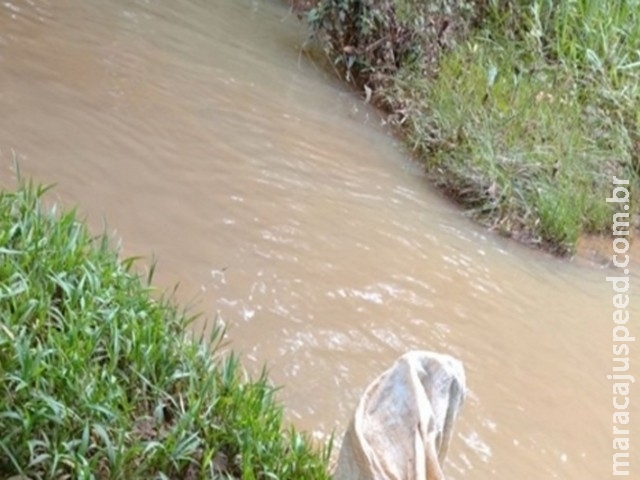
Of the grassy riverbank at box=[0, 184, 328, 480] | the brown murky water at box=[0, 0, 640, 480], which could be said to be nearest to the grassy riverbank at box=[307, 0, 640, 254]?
the brown murky water at box=[0, 0, 640, 480]

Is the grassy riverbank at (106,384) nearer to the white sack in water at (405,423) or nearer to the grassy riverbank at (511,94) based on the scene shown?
the white sack in water at (405,423)

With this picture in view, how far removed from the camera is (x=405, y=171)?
20.8ft

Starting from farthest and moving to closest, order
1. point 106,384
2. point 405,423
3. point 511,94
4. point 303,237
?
point 511,94 < point 303,237 < point 106,384 < point 405,423

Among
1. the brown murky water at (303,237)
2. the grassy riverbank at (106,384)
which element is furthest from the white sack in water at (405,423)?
the brown murky water at (303,237)

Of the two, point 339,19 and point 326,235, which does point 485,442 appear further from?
point 339,19

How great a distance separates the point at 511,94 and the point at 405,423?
193 inches

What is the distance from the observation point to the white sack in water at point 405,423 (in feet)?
8.47

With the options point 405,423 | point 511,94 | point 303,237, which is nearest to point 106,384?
point 405,423

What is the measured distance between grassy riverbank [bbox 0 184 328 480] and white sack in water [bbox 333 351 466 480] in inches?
11.7

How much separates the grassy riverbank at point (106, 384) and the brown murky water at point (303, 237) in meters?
0.58

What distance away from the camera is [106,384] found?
2746 millimetres

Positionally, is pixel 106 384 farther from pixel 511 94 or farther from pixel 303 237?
pixel 511 94

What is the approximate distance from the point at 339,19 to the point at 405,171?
1.91m

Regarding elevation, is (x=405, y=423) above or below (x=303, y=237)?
above
